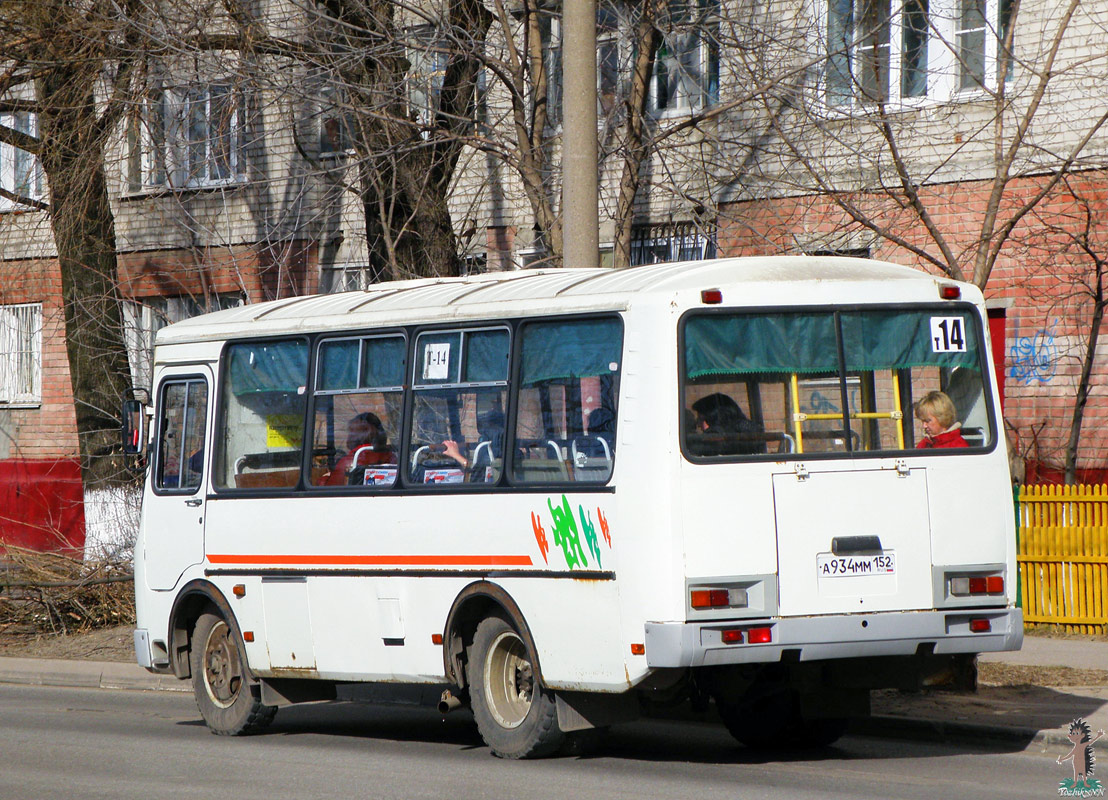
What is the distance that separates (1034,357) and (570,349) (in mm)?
8405

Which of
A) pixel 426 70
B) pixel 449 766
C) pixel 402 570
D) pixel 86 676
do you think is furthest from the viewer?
pixel 426 70

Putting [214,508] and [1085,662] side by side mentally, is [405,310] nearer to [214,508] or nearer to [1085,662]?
[214,508]

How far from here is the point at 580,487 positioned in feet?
28.2

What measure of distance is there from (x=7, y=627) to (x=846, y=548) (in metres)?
11.2

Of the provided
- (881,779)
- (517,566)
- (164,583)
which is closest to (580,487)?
(517,566)

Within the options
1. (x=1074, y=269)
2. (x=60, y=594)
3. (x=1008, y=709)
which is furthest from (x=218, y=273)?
(x=1008, y=709)

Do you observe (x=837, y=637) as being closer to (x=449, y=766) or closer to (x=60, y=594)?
(x=449, y=766)

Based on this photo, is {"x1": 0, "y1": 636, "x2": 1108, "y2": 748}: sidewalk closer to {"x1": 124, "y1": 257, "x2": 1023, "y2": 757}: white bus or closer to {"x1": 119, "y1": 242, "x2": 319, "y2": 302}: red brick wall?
{"x1": 124, "y1": 257, "x2": 1023, "y2": 757}: white bus

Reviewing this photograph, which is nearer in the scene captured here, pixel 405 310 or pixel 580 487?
pixel 580 487

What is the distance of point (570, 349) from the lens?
350 inches

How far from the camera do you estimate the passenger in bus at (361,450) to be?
391 inches

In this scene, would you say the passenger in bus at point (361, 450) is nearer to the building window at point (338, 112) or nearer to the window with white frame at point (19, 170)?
the building window at point (338, 112)

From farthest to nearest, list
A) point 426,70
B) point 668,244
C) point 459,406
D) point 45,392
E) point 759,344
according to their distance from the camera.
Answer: point 45,392 → point 668,244 → point 426,70 → point 459,406 → point 759,344

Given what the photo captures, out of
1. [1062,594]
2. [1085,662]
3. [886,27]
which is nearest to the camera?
[1085,662]
